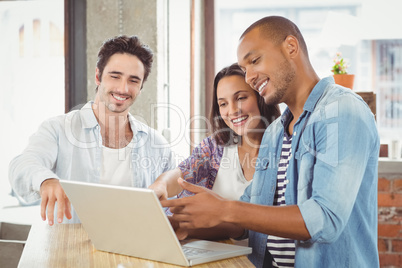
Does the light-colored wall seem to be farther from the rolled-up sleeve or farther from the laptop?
the laptop

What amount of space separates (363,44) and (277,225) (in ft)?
8.80

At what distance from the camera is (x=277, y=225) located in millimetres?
1137

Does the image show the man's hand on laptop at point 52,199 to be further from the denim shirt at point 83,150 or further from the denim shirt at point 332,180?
the denim shirt at point 332,180

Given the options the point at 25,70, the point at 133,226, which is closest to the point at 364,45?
the point at 25,70

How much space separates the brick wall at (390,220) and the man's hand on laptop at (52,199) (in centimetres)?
224

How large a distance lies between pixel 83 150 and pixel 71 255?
97 cm

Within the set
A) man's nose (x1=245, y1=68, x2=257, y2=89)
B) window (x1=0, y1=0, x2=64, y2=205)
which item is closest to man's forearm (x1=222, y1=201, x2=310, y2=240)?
man's nose (x1=245, y1=68, x2=257, y2=89)

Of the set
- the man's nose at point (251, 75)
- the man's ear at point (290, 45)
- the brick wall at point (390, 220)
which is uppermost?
the man's ear at point (290, 45)

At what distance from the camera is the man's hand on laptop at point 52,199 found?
136 centimetres

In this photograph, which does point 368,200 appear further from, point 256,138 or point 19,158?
point 19,158

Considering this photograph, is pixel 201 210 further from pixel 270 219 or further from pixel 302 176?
pixel 302 176

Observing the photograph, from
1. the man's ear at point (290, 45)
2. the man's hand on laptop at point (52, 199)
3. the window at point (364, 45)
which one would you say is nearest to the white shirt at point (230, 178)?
the man's ear at point (290, 45)

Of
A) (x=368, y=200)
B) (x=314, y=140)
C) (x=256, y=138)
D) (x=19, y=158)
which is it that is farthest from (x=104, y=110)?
(x=368, y=200)

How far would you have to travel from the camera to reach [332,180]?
114 centimetres
